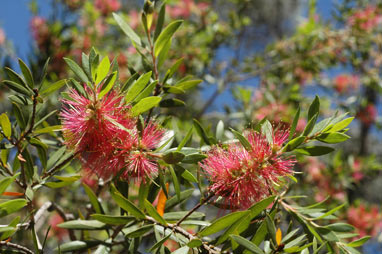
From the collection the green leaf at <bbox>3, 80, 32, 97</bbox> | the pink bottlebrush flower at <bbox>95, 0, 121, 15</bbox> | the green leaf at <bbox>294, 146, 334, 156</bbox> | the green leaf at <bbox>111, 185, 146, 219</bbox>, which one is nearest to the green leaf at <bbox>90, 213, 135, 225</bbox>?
the green leaf at <bbox>111, 185, 146, 219</bbox>

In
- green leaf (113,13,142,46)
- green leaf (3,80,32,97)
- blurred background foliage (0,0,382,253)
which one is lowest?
blurred background foliage (0,0,382,253)

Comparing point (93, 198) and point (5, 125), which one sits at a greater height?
point (5, 125)

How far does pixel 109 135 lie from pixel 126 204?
169 mm

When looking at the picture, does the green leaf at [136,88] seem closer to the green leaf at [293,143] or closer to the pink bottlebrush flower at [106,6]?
the green leaf at [293,143]

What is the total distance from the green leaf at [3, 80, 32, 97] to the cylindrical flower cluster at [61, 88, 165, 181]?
0.11 meters

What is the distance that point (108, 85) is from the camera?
0.88 meters

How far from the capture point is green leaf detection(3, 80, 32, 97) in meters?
0.94

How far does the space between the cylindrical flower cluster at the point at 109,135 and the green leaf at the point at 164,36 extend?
28 cm

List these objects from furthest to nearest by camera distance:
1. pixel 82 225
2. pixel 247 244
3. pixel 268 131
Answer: pixel 82 225 < pixel 268 131 < pixel 247 244

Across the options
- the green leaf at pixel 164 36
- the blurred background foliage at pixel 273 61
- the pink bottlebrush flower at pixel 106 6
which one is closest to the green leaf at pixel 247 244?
the green leaf at pixel 164 36

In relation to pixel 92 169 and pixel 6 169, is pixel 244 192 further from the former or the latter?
pixel 6 169

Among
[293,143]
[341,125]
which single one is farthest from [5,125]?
[341,125]

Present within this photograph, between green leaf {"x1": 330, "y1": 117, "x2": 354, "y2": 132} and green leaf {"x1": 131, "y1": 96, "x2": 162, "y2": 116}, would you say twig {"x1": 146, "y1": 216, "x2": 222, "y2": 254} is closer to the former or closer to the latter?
green leaf {"x1": 131, "y1": 96, "x2": 162, "y2": 116}

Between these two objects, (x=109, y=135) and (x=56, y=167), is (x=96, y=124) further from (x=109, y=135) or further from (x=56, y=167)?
(x=56, y=167)
